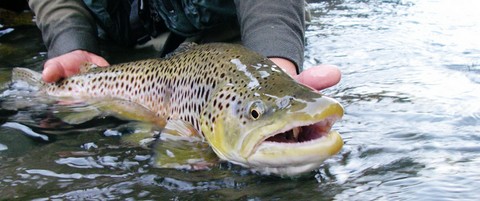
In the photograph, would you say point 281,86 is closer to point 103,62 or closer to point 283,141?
point 283,141

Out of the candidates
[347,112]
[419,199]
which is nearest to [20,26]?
[347,112]

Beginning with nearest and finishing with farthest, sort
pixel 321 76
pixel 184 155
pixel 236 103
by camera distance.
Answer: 1. pixel 236 103
2. pixel 184 155
3. pixel 321 76

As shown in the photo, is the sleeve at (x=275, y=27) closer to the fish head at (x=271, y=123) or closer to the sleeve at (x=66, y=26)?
the fish head at (x=271, y=123)

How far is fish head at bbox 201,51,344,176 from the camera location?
174cm

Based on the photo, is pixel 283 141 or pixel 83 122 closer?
pixel 283 141

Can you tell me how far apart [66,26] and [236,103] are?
203cm

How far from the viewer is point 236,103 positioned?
209 centimetres

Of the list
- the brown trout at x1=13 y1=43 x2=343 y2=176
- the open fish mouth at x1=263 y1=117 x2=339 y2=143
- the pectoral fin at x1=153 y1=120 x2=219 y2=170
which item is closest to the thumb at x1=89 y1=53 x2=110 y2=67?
the brown trout at x1=13 y1=43 x2=343 y2=176

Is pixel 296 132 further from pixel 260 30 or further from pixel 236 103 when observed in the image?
pixel 260 30

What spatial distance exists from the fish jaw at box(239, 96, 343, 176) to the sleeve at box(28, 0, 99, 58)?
209 centimetres

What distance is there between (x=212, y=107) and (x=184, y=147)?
0.21m

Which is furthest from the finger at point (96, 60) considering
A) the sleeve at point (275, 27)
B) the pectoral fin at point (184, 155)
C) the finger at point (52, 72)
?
the pectoral fin at point (184, 155)

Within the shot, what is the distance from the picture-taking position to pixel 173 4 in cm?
372

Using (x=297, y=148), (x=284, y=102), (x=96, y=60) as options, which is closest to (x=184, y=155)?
(x=284, y=102)
